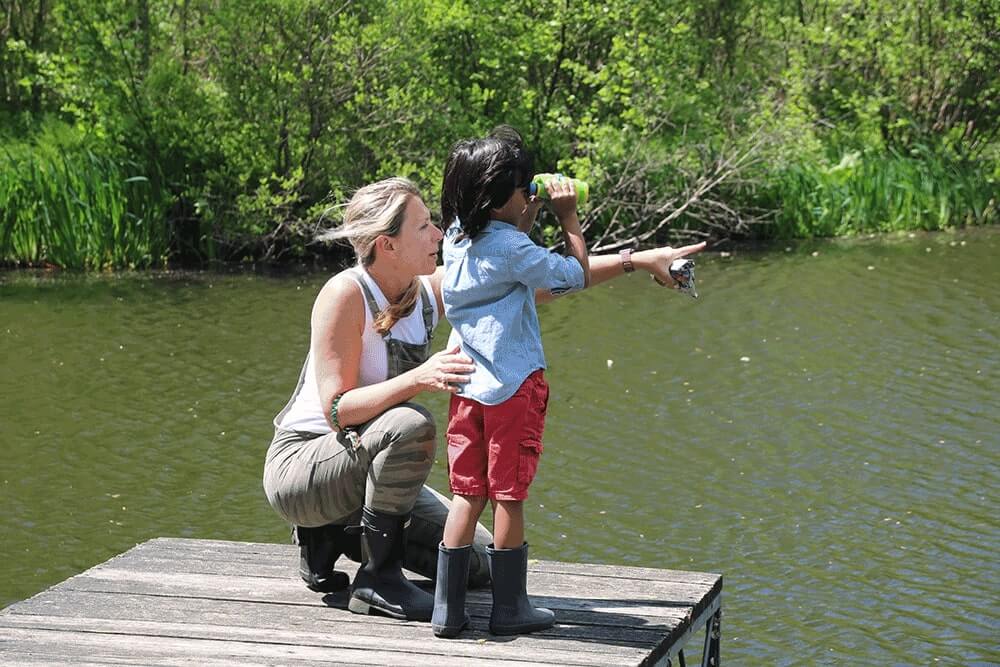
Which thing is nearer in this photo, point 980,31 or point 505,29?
point 505,29

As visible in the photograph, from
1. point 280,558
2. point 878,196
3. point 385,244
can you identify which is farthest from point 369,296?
point 878,196

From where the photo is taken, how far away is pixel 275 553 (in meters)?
4.99

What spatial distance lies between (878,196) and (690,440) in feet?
33.0

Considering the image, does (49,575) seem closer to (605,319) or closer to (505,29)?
(605,319)

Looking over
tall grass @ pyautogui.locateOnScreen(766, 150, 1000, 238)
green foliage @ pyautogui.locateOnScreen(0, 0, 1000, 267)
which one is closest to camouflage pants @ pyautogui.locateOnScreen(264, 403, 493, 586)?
green foliage @ pyautogui.locateOnScreen(0, 0, 1000, 267)

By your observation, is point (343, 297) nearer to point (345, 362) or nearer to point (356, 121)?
point (345, 362)

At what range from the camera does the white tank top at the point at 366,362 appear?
4.35m

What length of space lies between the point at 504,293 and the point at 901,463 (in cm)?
462

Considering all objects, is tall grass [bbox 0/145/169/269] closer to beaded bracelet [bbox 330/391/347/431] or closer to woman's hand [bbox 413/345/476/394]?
beaded bracelet [bbox 330/391/347/431]

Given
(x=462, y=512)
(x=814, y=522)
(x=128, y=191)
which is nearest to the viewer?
(x=462, y=512)

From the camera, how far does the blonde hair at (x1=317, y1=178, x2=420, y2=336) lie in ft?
14.2

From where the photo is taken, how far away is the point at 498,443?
3.94 m

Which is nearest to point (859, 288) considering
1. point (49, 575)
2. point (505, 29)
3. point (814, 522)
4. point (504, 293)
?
point (505, 29)

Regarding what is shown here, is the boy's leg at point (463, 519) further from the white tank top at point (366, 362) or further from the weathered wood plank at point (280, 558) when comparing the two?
the weathered wood plank at point (280, 558)
